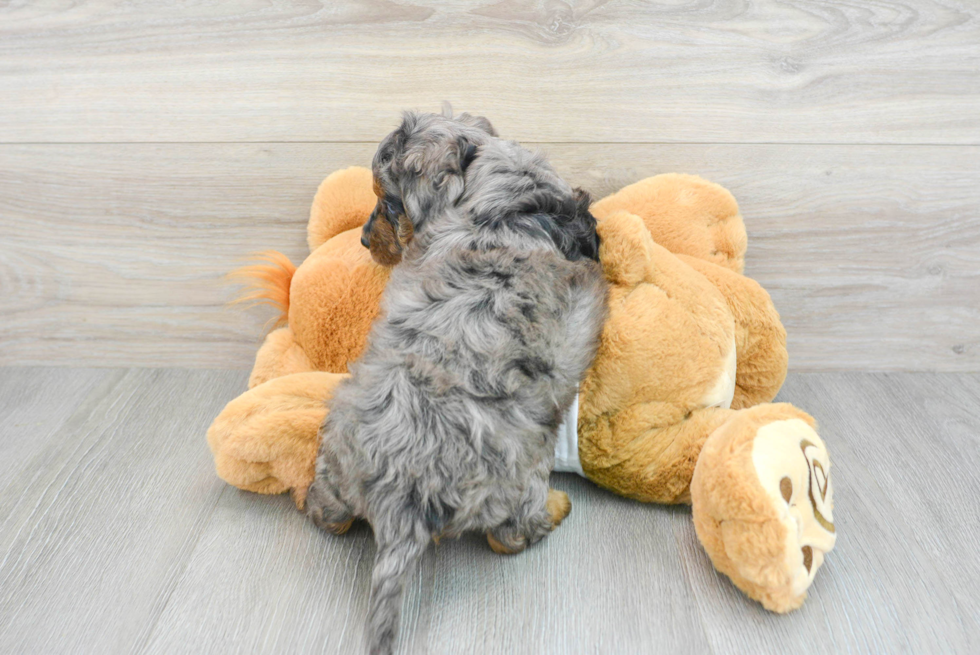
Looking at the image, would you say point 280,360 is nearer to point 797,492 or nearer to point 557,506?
point 557,506

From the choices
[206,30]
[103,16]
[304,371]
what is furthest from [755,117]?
[103,16]

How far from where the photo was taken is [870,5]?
1599 mm

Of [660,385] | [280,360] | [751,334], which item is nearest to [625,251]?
[660,385]

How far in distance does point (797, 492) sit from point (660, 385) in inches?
11.9

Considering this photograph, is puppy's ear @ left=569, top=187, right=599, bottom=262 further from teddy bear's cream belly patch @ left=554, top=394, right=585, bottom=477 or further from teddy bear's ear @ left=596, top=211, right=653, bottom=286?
teddy bear's cream belly patch @ left=554, top=394, right=585, bottom=477

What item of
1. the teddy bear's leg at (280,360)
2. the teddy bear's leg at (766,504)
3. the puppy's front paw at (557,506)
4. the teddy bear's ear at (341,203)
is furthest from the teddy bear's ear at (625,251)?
the teddy bear's leg at (280,360)

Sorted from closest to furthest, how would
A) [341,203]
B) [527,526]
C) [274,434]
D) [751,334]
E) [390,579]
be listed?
[390,579] < [527,526] < [274,434] < [751,334] < [341,203]

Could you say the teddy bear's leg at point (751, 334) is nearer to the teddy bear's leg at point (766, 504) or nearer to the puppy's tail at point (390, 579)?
the teddy bear's leg at point (766, 504)

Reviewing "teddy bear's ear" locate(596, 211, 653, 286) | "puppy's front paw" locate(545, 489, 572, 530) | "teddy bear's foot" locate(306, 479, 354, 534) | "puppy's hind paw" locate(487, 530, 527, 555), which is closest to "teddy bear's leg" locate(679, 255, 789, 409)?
"teddy bear's ear" locate(596, 211, 653, 286)

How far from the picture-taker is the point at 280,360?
1.60 meters

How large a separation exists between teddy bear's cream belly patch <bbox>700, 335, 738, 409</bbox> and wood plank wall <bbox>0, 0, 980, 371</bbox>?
495 millimetres

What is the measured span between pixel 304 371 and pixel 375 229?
38 cm

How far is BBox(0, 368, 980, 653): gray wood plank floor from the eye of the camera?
1.15 meters

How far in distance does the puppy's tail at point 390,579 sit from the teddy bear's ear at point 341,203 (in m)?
0.80
